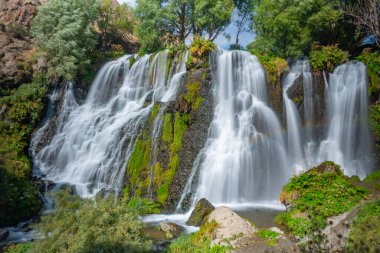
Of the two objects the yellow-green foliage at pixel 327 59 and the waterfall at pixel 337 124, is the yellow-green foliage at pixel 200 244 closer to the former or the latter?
the waterfall at pixel 337 124

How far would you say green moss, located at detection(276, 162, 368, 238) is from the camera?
10.3m

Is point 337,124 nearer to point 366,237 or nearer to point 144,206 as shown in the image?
point 144,206

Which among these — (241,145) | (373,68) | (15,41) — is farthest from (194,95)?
(15,41)

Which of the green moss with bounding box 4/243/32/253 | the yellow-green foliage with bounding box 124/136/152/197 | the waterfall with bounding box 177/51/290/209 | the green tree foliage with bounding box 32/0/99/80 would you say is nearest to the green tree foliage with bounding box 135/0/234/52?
the green tree foliage with bounding box 32/0/99/80

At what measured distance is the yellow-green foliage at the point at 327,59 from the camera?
68.8 ft

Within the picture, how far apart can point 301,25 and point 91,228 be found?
72.4 ft

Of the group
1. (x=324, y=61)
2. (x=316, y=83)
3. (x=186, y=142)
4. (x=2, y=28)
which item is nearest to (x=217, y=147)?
(x=186, y=142)

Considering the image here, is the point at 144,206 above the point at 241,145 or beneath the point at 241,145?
beneath

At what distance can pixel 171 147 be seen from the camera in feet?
57.2

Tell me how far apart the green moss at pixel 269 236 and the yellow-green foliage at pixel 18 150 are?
33.6 feet

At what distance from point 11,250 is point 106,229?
4720mm

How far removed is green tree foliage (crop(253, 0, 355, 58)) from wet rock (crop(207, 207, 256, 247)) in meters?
17.5

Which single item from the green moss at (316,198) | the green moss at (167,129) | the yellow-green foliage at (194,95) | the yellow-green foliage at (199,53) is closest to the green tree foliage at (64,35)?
the yellow-green foliage at (199,53)

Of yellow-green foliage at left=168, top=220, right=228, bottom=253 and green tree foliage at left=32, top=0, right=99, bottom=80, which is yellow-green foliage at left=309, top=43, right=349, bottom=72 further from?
green tree foliage at left=32, top=0, right=99, bottom=80
